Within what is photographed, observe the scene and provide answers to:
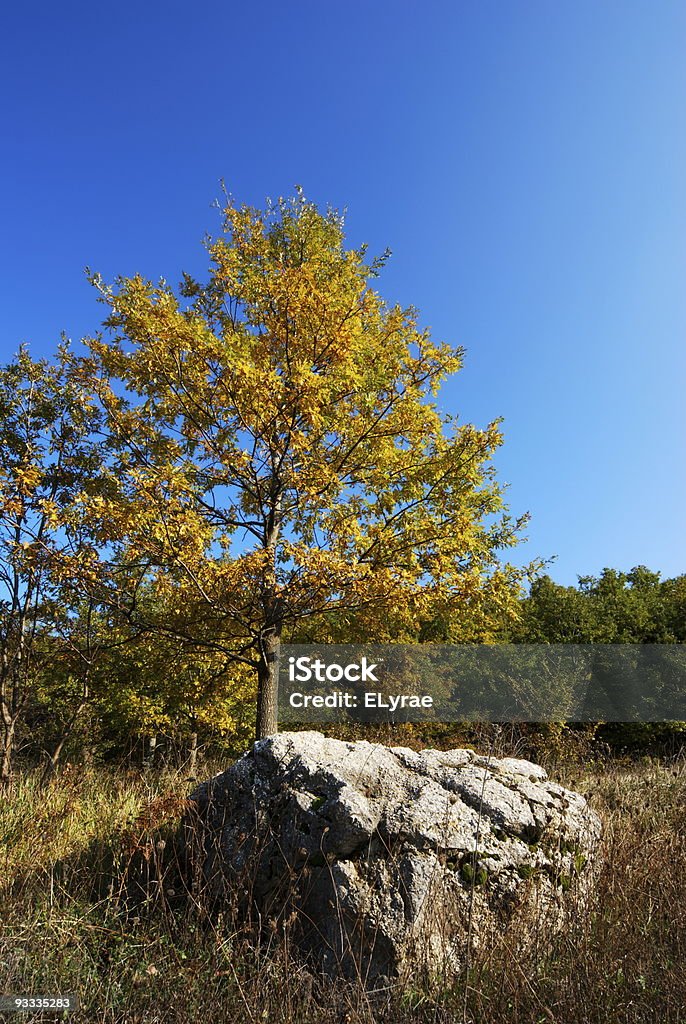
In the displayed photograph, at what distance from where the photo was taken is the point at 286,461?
320 inches

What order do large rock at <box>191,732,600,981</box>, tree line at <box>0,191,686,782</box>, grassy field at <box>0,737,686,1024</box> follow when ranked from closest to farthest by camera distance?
1. grassy field at <box>0,737,686,1024</box>
2. large rock at <box>191,732,600,981</box>
3. tree line at <box>0,191,686,782</box>

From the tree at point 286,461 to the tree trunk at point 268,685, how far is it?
0.07ft

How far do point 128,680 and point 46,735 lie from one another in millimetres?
1917

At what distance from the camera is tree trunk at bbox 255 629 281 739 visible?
25.5 ft

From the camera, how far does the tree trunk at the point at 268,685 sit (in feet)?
25.5

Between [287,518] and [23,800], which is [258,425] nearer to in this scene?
[287,518]

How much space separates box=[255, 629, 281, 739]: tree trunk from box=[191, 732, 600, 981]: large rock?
10.9 feet

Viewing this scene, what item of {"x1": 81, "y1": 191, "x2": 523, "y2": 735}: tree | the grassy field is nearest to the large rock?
the grassy field

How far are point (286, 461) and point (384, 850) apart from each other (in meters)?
5.38

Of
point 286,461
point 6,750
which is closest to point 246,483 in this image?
point 286,461

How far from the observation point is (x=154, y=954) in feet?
10.8

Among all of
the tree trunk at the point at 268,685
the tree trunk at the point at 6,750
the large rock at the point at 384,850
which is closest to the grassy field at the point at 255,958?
the large rock at the point at 384,850

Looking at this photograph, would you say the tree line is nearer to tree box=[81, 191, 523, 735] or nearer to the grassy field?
tree box=[81, 191, 523, 735]

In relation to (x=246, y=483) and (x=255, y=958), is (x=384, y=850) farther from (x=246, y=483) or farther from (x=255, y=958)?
(x=246, y=483)
